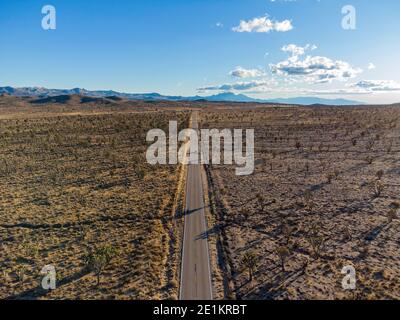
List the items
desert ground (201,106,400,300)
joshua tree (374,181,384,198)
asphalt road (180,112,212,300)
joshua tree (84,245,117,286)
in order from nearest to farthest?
1. asphalt road (180,112,212,300)
2. desert ground (201,106,400,300)
3. joshua tree (84,245,117,286)
4. joshua tree (374,181,384,198)

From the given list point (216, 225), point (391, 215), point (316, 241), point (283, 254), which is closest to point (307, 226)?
point (316, 241)

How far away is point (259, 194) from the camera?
4050 centimetres

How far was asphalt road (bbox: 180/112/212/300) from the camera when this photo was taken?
2209cm

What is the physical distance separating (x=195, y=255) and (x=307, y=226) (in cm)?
1253

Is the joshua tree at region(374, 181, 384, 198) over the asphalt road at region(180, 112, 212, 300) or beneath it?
over

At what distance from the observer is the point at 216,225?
3247 cm

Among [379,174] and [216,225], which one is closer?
[216,225]

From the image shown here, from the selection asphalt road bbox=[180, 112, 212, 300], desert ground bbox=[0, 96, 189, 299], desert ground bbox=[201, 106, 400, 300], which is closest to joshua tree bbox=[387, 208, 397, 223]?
desert ground bbox=[201, 106, 400, 300]

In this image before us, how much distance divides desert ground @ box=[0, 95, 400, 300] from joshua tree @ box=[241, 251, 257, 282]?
0.39 ft

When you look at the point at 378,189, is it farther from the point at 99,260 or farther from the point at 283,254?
the point at 99,260

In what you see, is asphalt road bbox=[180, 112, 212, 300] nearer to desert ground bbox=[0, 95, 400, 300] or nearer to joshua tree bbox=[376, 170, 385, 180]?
desert ground bbox=[0, 95, 400, 300]

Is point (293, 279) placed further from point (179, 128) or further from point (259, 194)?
point (179, 128)

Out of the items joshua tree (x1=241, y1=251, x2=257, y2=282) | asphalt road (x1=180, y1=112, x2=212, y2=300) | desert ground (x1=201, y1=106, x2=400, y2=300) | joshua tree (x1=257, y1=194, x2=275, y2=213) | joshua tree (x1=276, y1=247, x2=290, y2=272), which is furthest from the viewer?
joshua tree (x1=257, y1=194, x2=275, y2=213)

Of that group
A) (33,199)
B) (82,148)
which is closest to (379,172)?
(33,199)
